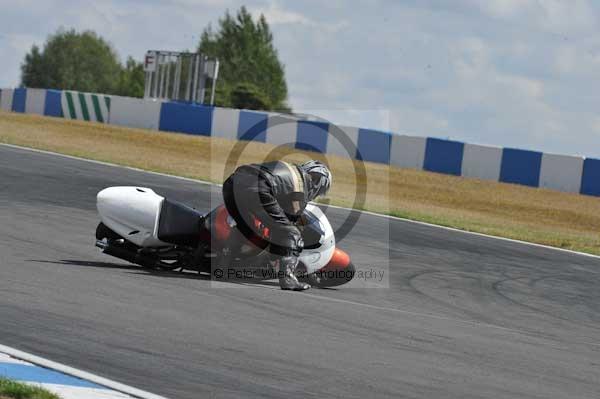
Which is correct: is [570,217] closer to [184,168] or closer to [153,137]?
[184,168]

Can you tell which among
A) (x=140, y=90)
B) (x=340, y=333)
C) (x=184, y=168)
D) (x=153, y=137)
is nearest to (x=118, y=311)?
(x=340, y=333)

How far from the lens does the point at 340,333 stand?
7566mm

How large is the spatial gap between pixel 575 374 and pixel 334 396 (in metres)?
2.12

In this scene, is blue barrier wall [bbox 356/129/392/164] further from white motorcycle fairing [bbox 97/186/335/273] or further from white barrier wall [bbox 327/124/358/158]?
white motorcycle fairing [bbox 97/186/335/273]

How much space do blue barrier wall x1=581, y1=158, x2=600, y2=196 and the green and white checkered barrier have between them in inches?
743

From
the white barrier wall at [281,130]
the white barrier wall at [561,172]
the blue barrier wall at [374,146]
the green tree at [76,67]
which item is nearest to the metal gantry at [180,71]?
the white barrier wall at [281,130]

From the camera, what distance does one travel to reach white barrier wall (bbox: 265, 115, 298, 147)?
1407 inches

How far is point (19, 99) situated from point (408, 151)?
20020mm

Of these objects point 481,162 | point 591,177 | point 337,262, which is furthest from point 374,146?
point 337,262

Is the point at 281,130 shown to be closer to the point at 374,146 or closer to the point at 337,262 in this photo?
the point at 374,146

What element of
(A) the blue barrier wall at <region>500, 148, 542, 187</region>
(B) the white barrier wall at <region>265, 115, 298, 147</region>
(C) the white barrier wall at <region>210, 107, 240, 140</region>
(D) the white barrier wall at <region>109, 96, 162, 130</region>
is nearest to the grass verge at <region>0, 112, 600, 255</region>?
(B) the white barrier wall at <region>265, 115, 298, 147</region>

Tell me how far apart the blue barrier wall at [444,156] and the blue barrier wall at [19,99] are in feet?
65.4

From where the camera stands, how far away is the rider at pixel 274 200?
9.21m

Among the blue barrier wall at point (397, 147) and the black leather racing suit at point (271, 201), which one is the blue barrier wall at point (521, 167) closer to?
the blue barrier wall at point (397, 147)
